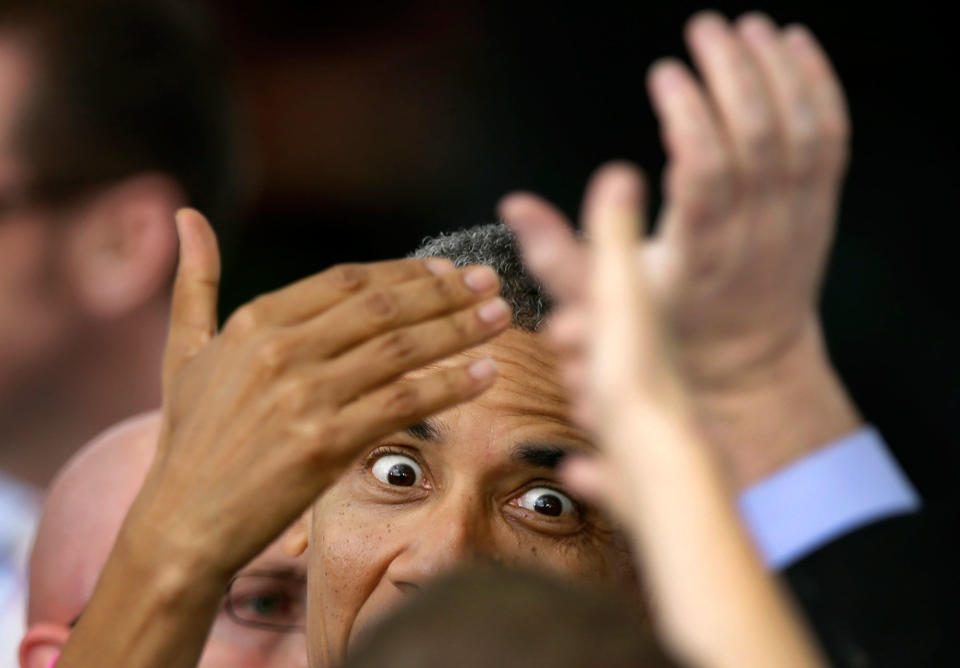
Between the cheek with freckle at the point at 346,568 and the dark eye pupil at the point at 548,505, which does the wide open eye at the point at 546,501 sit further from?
the cheek with freckle at the point at 346,568

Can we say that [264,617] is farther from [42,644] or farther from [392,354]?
[392,354]

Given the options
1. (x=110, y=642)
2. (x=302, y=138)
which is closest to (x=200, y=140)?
(x=302, y=138)

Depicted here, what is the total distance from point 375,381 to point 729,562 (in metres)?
0.58

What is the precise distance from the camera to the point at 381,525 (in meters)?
1.87

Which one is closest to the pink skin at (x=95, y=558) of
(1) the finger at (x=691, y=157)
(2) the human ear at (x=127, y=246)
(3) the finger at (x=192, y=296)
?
(3) the finger at (x=192, y=296)

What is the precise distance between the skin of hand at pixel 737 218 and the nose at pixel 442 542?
663 millimetres

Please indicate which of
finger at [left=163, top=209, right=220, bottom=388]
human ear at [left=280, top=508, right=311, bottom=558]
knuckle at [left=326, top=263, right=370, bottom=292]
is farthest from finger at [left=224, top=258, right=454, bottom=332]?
human ear at [left=280, top=508, right=311, bottom=558]

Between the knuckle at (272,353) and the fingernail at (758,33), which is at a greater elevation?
the knuckle at (272,353)

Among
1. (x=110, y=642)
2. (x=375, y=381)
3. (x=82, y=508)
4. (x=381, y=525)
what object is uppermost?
(x=82, y=508)

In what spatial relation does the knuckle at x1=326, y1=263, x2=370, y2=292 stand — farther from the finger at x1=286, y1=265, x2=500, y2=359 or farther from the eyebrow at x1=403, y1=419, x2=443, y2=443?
the eyebrow at x1=403, y1=419, x2=443, y2=443

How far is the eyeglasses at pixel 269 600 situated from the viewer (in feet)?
7.48

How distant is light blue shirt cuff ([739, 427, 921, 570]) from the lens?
123 centimetres

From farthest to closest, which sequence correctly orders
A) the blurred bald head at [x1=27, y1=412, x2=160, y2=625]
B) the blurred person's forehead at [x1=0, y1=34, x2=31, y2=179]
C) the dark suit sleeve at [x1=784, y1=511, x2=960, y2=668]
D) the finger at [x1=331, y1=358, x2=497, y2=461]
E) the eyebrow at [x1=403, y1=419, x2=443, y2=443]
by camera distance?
the blurred person's forehead at [x1=0, y1=34, x2=31, y2=179] → the blurred bald head at [x1=27, y1=412, x2=160, y2=625] → the eyebrow at [x1=403, y1=419, x2=443, y2=443] → the finger at [x1=331, y1=358, x2=497, y2=461] → the dark suit sleeve at [x1=784, y1=511, x2=960, y2=668]

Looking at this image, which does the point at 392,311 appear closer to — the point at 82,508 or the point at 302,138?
the point at 82,508
